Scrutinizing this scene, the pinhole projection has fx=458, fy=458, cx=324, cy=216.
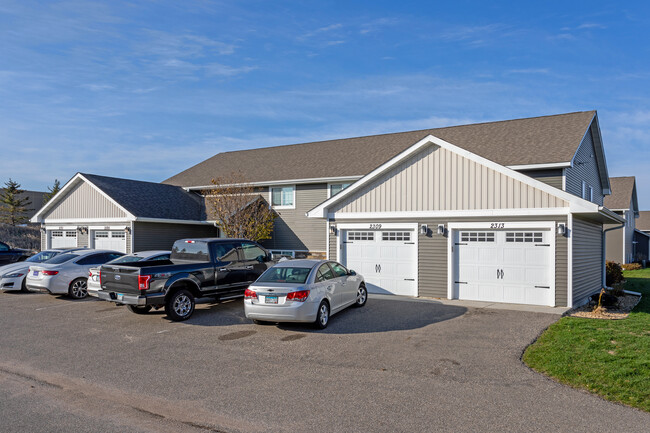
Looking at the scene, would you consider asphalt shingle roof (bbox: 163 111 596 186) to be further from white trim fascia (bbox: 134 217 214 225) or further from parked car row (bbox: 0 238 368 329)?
parked car row (bbox: 0 238 368 329)

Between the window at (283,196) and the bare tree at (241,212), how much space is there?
0.49m

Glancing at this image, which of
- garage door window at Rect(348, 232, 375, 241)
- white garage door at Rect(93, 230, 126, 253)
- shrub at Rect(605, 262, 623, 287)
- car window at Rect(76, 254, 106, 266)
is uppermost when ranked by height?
garage door window at Rect(348, 232, 375, 241)

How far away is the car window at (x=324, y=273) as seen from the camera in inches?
428

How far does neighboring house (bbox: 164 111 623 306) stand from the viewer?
13148 millimetres

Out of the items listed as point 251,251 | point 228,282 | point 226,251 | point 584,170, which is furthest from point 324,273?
point 584,170

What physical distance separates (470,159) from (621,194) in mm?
25666

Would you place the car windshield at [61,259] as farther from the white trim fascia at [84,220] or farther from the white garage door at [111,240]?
the white garage door at [111,240]

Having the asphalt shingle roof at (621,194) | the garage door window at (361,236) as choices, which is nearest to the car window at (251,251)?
the garage door window at (361,236)

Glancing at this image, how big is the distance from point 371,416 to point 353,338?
13.3 feet

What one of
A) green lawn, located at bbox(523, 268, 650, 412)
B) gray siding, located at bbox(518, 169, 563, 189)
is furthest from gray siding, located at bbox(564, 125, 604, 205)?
green lawn, located at bbox(523, 268, 650, 412)

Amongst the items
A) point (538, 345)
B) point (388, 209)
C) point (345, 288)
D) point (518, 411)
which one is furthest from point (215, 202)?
point (518, 411)

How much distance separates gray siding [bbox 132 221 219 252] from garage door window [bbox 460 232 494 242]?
1485cm

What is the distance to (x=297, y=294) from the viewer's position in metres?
9.95

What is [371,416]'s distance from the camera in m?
5.65
